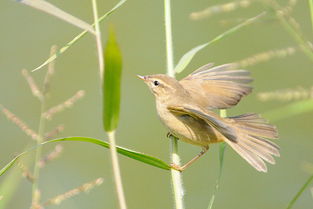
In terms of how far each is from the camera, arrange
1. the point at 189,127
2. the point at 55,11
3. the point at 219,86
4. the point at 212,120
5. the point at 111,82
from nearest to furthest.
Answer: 1. the point at 111,82
2. the point at 55,11
3. the point at 212,120
4. the point at 189,127
5. the point at 219,86

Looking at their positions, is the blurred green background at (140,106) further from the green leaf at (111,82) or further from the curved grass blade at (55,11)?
the green leaf at (111,82)

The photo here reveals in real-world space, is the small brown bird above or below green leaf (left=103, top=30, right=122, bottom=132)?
above

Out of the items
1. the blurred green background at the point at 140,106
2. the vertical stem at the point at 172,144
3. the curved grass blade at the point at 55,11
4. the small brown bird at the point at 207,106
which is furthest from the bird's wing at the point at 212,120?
the blurred green background at the point at 140,106

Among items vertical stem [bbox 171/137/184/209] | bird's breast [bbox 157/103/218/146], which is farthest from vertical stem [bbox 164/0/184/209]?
bird's breast [bbox 157/103/218/146]

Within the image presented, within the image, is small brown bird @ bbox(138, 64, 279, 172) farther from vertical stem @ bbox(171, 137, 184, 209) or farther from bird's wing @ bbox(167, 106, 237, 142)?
vertical stem @ bbox(171, 137, 184, 209)

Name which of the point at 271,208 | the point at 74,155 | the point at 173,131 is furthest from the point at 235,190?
the point at 173,131

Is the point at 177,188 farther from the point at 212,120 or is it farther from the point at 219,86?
the point at 219,86

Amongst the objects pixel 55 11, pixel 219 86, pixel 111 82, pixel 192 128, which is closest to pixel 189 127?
pixel 192 128
